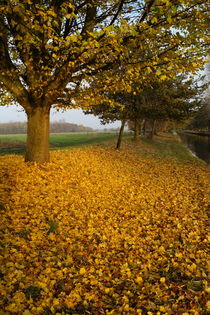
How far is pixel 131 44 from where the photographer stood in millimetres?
5965

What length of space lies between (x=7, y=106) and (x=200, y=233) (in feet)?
37.1

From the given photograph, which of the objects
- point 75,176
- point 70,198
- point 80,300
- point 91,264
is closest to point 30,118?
point 75,176

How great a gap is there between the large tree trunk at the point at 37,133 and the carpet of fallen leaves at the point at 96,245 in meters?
0.54

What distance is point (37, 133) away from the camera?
8891mm

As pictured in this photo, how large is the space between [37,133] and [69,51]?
→ 12.8 ft

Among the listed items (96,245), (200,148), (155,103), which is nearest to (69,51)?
(96,245)

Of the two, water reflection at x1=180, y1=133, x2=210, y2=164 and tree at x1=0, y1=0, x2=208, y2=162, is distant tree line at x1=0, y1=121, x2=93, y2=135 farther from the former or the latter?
tree at x1=0, y1=0, x2=208, y2=162

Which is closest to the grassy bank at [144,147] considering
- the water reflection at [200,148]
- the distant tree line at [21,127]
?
the water reflection at [200,148]

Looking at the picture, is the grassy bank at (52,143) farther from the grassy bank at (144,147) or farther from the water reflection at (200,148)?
the water reflection at (200,148)

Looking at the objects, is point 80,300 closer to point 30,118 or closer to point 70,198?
point 70,198

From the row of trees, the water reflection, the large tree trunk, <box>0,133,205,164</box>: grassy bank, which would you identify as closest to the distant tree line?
<box>0,133,205,164</box>: grassy bank

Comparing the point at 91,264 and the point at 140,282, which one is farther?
the point at 91,264

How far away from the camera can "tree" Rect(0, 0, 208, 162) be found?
20.2ft

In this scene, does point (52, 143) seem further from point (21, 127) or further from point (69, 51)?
point (21, 127)
